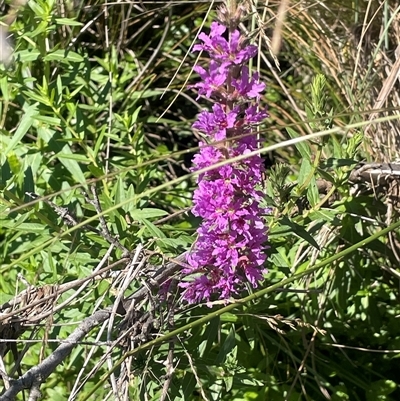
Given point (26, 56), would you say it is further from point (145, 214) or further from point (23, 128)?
point (145, 214)

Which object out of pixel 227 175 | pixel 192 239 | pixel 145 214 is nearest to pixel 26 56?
pixel 145 214

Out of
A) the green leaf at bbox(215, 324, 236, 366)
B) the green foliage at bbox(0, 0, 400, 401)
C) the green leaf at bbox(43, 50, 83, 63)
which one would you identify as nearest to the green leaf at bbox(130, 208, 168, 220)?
the green foliage at bbox(0, 0, 400, 401)

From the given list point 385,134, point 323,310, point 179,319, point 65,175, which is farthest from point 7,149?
point 385,134

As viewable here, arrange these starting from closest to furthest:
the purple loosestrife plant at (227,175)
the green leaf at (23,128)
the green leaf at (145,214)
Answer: the purple loosestrife plant at (227,175) → the green leaf at (145,214) → the green leaf at (23,128)

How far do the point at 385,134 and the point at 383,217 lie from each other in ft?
0.79

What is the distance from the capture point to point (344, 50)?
200 centimetres

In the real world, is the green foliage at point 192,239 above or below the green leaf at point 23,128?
below

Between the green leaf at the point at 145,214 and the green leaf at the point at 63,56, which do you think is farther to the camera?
the green leaf at the point at 63,56

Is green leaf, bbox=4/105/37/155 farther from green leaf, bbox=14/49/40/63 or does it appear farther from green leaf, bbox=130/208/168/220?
green leaf, bbox=130/208/168/220

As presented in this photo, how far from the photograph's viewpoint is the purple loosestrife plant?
41.3 inches

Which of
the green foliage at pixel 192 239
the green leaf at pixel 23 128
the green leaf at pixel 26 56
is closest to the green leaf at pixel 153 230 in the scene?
the green foliage at pixel 192 239

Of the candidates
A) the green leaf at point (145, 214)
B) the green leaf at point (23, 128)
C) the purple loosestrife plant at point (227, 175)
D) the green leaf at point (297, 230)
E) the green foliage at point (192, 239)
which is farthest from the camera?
the green leaf at point (23, 128)

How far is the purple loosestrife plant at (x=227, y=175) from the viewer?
1.05 m

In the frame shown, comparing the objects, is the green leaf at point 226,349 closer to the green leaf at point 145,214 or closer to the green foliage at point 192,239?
the green foliage at point 192,239
